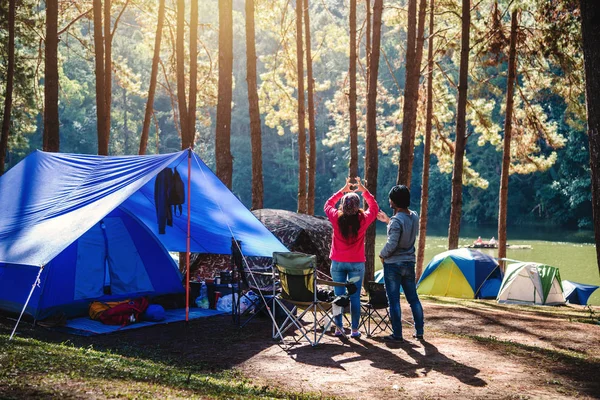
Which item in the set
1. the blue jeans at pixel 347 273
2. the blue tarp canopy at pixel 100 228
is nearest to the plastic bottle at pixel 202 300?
the blue tarp canopy at pixel 100 228

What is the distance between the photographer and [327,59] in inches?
2277

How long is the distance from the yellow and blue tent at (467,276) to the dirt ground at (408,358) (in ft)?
18.8

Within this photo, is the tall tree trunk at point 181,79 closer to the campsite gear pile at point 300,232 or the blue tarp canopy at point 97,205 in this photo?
the campsite gear pile at point 300,232

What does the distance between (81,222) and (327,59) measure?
5243 centimetres

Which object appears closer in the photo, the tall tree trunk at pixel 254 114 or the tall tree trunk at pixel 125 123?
the tall tree trunk at pixel 254 114

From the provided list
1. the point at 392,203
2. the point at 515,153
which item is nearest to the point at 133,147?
the point at 515,153

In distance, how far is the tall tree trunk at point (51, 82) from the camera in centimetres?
1138

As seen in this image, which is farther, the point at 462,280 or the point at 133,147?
the point at 133,147

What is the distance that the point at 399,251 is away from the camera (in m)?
6.68

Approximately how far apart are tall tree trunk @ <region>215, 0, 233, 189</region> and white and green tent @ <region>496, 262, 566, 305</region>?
595 centimetres

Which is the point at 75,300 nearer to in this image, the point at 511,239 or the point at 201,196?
the point at 201,196

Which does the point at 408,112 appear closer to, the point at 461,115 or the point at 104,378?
the point at 461,115

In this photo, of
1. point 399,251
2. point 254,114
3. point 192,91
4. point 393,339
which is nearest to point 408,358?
point 393,339

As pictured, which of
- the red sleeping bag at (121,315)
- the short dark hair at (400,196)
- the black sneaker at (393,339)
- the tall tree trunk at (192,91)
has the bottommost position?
the black sneaker at (393,339)
